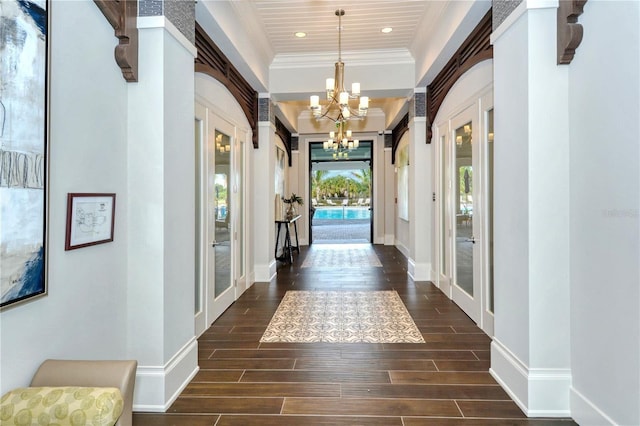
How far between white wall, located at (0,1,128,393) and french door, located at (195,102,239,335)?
4.45ft

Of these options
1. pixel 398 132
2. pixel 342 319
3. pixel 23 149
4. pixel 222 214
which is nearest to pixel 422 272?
pixel 342 319

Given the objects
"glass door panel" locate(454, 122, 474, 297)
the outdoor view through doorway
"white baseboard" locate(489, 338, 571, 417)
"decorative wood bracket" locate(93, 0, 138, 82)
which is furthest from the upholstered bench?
the outdoor view through doorway

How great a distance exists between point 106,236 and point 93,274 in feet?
0.78

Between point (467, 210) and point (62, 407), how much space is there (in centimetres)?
404

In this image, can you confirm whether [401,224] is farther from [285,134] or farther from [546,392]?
[546,392]

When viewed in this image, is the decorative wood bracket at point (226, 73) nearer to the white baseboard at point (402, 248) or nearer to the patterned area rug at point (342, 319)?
the patterned area rug at point (342, 319)

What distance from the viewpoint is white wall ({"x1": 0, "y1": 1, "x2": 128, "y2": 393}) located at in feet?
5.74

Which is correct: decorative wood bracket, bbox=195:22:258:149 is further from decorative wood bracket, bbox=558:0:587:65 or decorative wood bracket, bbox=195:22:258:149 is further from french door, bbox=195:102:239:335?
decorative wood bracket, bbox=558:0:587:65

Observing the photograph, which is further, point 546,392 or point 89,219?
point 546,392

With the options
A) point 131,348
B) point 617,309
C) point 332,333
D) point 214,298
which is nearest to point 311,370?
point 332,333

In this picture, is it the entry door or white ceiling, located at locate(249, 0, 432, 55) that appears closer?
the entry door

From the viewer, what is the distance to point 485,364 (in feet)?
10.1

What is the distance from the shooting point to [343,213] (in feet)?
57.6

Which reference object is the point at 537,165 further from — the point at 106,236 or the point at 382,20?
the point at 382,20
